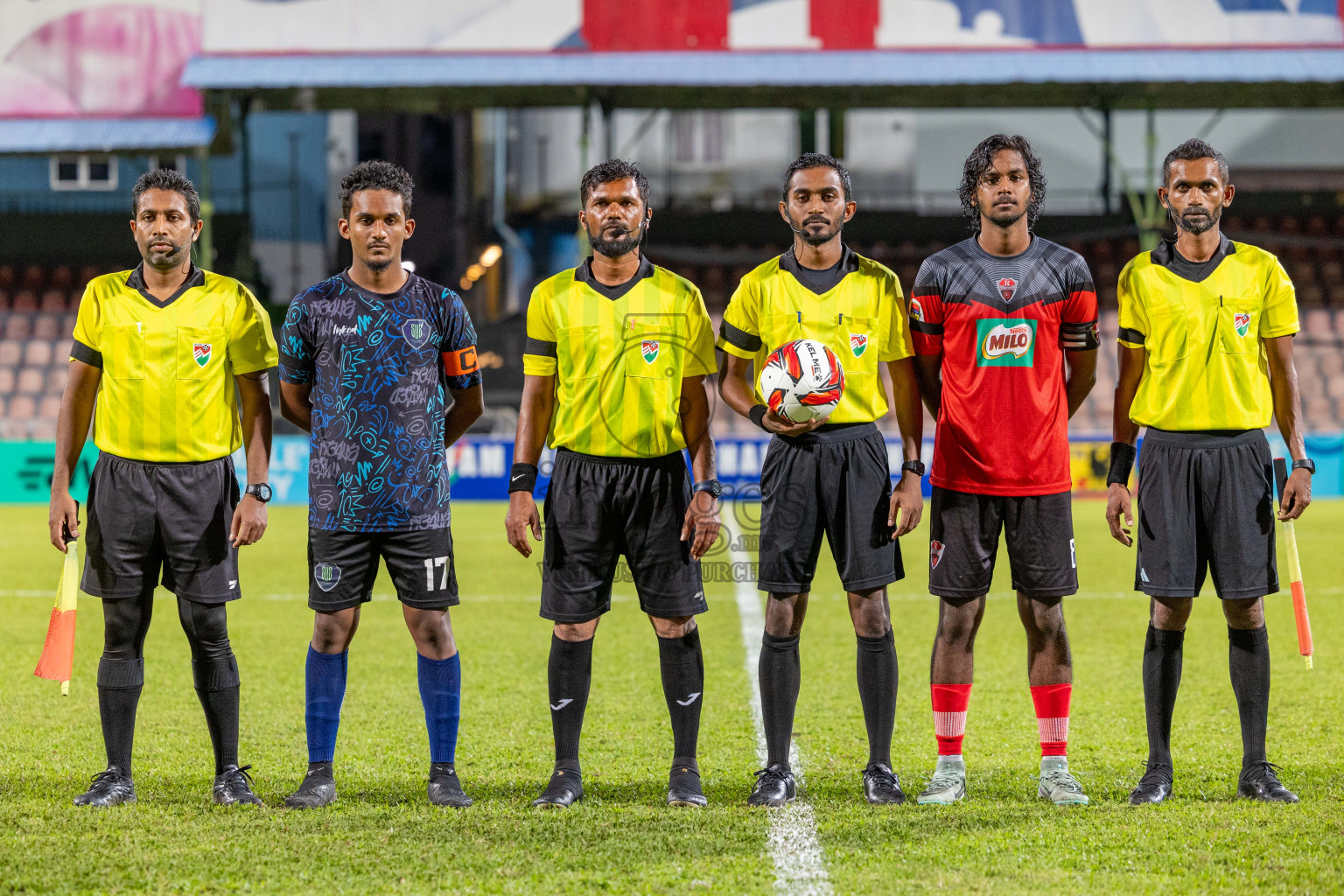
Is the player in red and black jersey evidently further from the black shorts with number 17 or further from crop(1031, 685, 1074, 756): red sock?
the black shorts with number 17

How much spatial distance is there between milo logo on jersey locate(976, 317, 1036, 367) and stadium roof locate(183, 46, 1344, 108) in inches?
590

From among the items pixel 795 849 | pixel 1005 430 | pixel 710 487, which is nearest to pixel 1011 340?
pixel 1005 430

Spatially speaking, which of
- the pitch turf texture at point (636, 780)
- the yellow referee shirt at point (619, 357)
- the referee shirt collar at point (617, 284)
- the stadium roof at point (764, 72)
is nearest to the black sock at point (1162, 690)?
the pitch turf texture at point (636, 780)

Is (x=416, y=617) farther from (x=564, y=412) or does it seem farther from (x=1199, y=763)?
(x=1199, y=763)

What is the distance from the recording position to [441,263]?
3122 cm

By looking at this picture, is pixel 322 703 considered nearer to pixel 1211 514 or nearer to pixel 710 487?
pixel 710 487

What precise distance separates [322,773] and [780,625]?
1.53 m

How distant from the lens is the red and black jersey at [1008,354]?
13.2 ft

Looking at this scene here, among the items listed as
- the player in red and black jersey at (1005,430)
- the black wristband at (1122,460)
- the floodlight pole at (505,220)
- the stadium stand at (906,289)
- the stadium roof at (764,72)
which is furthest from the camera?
the floodlight pole at (505,220)

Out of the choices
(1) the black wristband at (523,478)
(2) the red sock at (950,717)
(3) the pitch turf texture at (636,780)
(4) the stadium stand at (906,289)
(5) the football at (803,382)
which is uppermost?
(4) the stadium stand at (906,289)

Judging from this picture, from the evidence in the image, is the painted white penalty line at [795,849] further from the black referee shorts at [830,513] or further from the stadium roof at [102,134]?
the stadium roof at [102,134]

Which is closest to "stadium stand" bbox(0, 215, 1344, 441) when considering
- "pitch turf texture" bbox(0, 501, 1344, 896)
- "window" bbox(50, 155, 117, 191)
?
"window" bbox(50, 155, 117, 191)

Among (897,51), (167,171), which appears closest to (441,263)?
(897,51)

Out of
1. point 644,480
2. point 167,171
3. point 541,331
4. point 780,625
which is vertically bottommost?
point 780,625
